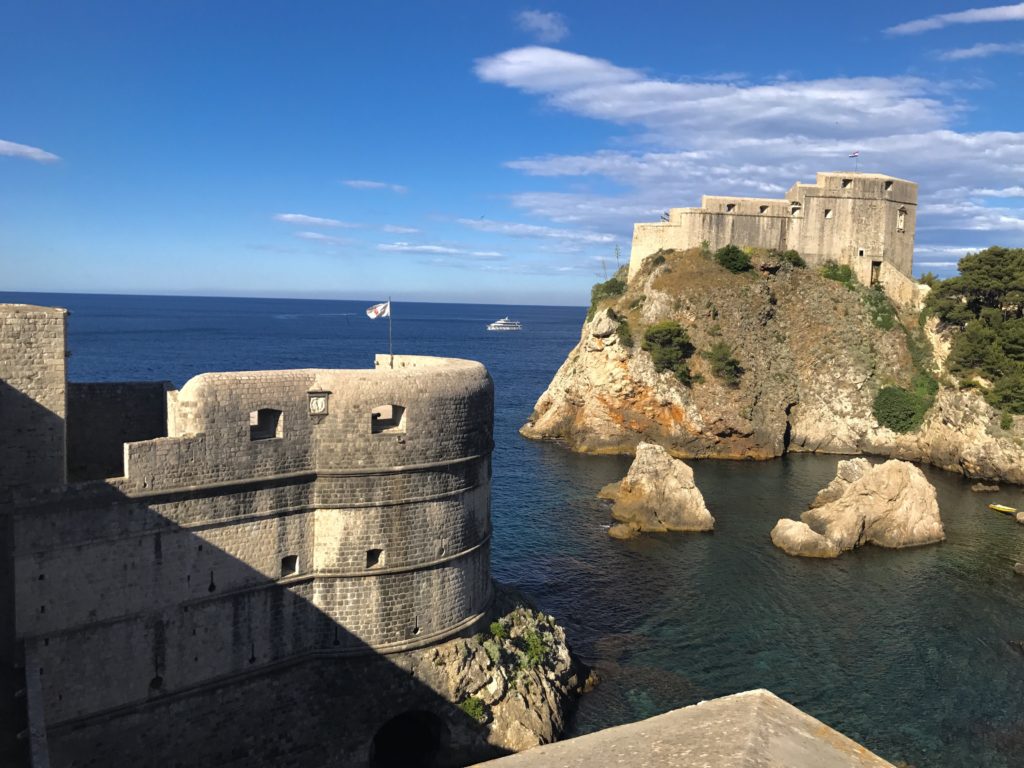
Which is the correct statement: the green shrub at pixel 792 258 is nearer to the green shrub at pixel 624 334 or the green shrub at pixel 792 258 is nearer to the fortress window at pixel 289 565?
the green shrub at pixel 624 334

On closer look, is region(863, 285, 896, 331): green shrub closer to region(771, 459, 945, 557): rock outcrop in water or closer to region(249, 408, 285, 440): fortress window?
region(771, 459, 945, 557): rock outcrop in water

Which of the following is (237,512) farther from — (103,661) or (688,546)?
(688,546)

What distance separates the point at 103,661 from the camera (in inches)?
670

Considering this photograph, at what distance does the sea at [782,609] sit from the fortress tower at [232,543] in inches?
307

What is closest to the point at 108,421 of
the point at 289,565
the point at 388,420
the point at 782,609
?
the point at 289,565

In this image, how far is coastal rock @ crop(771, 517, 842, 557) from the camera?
3847cm

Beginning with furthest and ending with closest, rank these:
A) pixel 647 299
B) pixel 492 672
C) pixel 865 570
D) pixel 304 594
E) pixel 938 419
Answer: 1. pixel 647 299
2. pixel 938 419
3. pixel 865 570
4. pixel 492 672
5. pixel 304 594

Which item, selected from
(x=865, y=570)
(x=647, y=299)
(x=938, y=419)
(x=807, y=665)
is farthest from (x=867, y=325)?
(x=807, y=665)

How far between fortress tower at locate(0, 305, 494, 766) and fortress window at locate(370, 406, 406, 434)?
3.0 inches

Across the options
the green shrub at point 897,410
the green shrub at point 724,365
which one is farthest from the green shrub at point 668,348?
the green shrub at point 897,410

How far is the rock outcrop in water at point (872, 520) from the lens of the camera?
38906 mm

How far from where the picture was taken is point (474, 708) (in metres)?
21.2

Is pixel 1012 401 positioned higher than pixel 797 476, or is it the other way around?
pixel 1012 401

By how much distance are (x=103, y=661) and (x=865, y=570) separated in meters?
32.3
